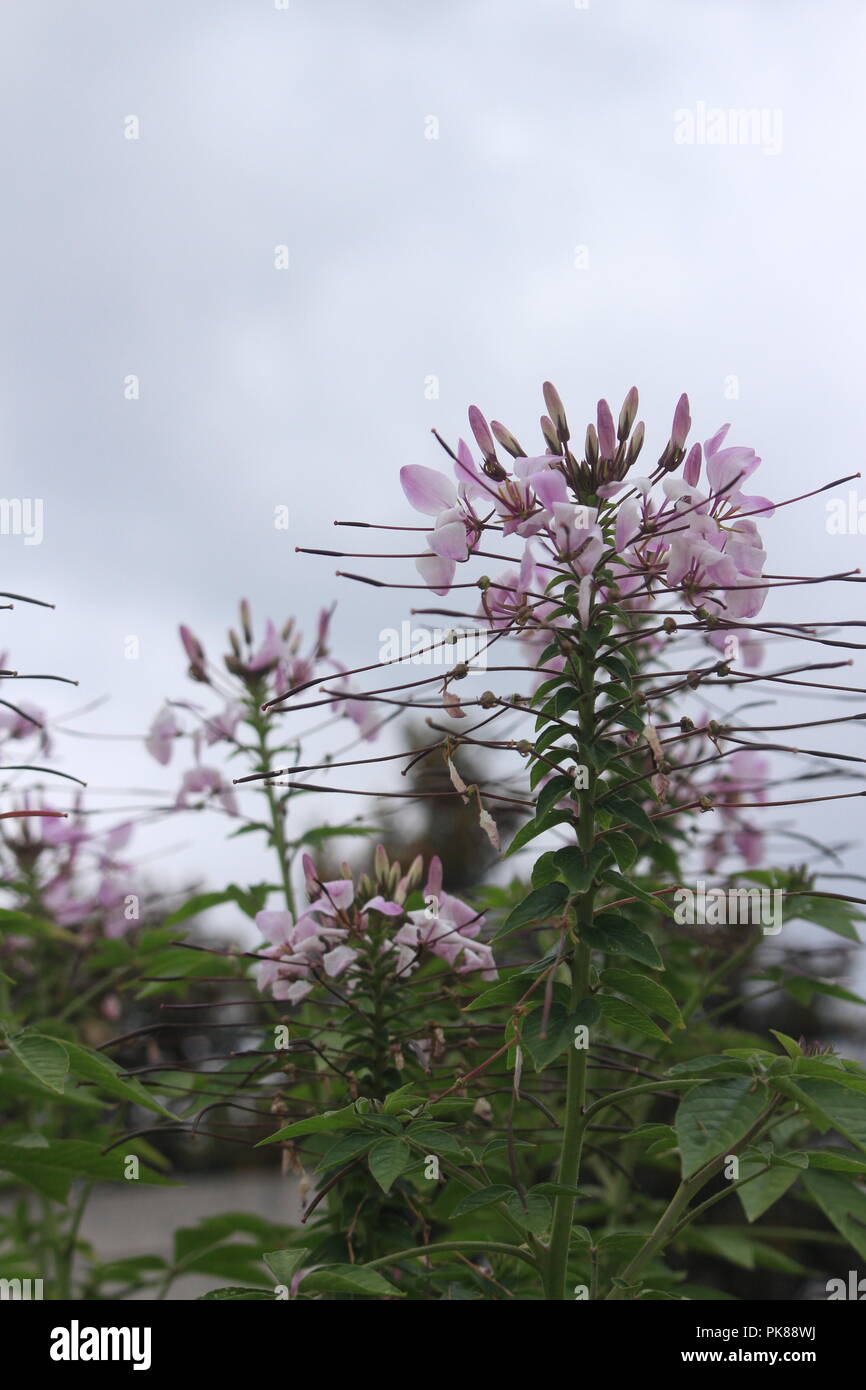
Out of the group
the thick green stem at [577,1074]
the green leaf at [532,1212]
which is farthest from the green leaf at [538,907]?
the green leaf at [532,1212]

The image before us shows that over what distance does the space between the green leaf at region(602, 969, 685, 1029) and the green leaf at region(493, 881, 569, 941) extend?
0.42 feet

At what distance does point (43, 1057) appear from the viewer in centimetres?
184

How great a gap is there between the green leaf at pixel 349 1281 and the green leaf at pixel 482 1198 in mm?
149

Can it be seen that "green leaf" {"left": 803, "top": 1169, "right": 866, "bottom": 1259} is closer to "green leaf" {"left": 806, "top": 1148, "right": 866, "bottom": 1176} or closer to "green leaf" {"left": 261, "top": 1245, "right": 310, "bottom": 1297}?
"green leaf" {"left": 806, "top": 1148, "right": 866, "bottom": 1176}

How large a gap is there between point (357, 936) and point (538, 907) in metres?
0.60

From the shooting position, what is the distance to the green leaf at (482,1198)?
167cm

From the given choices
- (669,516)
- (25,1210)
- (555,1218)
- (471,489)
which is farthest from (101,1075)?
(25,1210)

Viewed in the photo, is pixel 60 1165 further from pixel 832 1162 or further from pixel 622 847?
pixel 832 1162

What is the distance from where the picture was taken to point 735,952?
321cm

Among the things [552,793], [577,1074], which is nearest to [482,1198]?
[577,1074]

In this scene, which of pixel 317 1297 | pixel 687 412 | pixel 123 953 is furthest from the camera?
pixel 123 953
